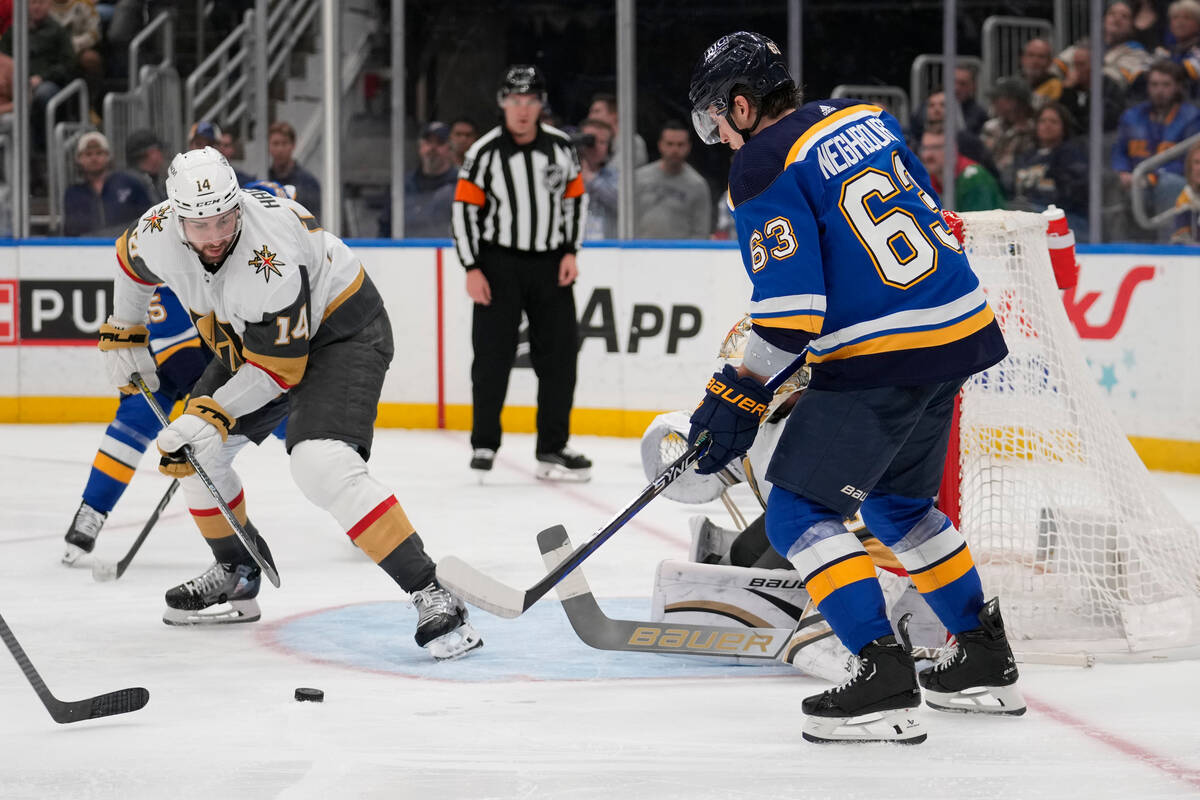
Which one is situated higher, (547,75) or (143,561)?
(547,75)

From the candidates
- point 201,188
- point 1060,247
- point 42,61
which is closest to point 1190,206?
point 1060,247

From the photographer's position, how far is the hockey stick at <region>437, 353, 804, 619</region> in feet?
7.66

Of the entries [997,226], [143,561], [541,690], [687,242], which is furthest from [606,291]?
[541,690]

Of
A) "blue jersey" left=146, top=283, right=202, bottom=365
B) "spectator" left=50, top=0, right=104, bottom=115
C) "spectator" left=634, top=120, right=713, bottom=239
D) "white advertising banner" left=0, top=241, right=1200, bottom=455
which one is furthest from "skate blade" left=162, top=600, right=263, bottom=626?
"spectator" left=50, top=0, right=104, bottom=115

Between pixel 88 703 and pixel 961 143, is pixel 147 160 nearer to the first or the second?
pixel 961 143

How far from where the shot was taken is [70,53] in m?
7.42

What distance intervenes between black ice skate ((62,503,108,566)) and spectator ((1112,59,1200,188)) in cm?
Result: 416

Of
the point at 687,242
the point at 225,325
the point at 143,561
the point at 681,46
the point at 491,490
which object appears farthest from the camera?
the point at 681,46

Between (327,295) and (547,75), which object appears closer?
(327,295)

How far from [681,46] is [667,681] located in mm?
4953

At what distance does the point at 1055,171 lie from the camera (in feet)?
21.0

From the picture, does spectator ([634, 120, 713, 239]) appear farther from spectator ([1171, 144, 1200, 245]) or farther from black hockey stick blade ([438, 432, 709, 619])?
black hockey stick blade ([438, 432, 709, 619])

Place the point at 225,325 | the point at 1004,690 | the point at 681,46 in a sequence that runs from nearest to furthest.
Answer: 1. the point at 1004,690
2. the point at 225,325
3. the point at 681,46

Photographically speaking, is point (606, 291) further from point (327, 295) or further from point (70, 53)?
point (327, 295)
